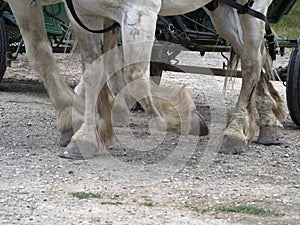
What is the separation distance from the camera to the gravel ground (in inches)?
190

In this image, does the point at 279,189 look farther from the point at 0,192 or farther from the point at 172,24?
the point at 172,24

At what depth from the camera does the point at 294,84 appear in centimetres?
811

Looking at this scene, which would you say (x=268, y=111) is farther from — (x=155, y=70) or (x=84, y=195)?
(x=84, y=195)

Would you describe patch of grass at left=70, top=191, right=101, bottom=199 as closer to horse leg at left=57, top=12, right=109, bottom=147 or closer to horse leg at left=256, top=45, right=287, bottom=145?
→ horse leg at left=57, top=12, right=109, bottom=147

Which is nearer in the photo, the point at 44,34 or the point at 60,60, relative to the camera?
the point at 44,34

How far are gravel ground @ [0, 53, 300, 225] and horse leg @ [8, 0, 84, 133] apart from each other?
A: 1.26ft

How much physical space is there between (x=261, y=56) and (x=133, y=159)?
1.64 metres

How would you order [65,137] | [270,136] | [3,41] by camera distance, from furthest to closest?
[3,41] < [270,136] < [65,137]

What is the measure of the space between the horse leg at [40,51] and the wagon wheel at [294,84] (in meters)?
2.31

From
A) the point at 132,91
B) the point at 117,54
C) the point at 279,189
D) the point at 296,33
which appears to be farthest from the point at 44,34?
the point at 296,33

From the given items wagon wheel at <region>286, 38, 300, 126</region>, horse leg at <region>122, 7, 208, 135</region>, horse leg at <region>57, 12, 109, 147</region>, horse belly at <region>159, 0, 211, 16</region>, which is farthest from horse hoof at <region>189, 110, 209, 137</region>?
wagon wheel at <region>286, 38, 300, 126</region>

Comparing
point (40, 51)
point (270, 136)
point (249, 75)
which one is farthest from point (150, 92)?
point (270, 136)

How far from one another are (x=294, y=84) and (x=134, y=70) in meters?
2.70

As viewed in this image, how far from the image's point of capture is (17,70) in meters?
12.5
